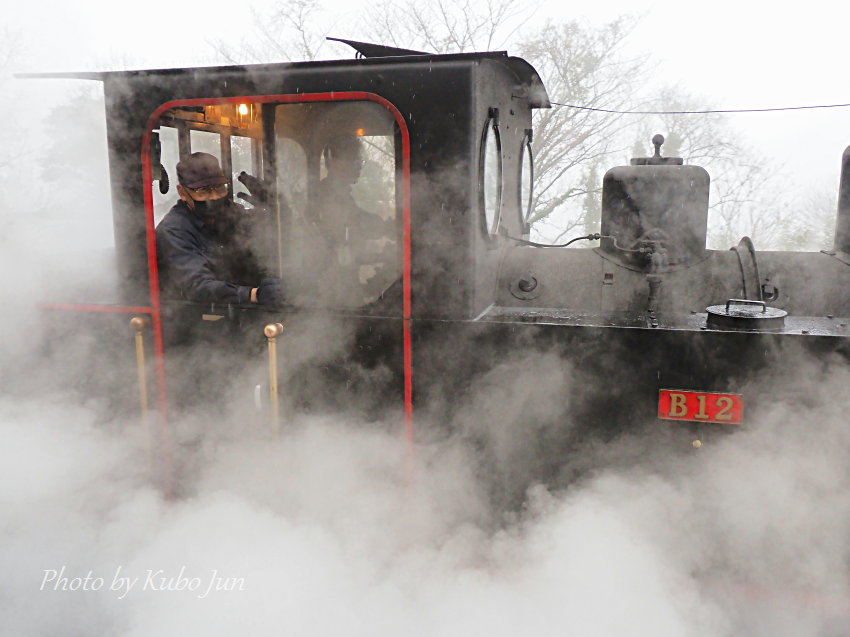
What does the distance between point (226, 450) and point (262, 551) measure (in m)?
0.44

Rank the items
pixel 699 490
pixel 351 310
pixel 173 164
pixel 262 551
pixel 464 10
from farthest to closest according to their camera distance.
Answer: pixel 464 10 → pixel 173 164 → pixel 262 551 → pixel 351 310 → pixel 699 490

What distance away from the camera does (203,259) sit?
2881 mm

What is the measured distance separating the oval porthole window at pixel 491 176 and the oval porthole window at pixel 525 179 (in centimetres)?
60

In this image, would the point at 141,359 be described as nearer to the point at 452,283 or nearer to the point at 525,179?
the point at 452,283

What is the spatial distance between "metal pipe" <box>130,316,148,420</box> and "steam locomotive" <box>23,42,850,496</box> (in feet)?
0.09

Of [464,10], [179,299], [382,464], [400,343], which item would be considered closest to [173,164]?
[179,299]

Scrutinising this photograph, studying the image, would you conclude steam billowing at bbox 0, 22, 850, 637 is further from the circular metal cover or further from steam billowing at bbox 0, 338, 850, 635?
the circular metal cover

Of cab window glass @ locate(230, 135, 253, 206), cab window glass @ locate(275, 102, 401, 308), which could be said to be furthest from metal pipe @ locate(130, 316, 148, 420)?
cab window glass @ locate(230, 135, 253, 206)

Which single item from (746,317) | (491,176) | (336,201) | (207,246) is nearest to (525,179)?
(491,176)

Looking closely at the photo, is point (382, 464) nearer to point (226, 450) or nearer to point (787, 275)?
point (226, 450)

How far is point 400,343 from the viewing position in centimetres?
262

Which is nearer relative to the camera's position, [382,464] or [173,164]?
[382,464]

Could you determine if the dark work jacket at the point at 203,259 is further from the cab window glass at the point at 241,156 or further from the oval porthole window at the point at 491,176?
the oval porthole window at the point at 491,176

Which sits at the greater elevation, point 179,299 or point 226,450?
point 179,299
